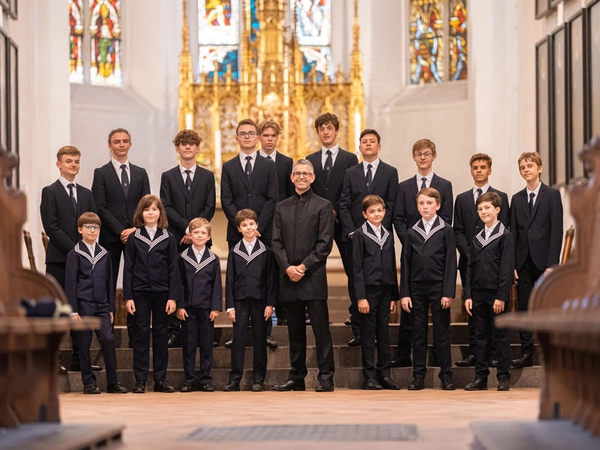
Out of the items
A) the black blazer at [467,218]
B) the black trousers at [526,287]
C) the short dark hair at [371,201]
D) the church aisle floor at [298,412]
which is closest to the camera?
the church aisle floor at [298,412]

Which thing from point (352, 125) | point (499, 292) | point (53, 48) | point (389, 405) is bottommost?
point (389, 405)

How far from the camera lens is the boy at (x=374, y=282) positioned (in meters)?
9.02

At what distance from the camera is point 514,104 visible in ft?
48.1

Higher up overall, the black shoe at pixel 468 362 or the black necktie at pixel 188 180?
the black necktie at pixel 188 180

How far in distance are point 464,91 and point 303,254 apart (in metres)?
7.46

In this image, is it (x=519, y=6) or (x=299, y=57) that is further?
(x=299, y=57)

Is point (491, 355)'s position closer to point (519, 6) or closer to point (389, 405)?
point (389, 405)

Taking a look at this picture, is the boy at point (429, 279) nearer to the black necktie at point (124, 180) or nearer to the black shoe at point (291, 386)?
the black shoe at point (291, 386)

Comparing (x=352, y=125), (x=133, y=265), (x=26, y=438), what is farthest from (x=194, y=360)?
(x=352, y=125)

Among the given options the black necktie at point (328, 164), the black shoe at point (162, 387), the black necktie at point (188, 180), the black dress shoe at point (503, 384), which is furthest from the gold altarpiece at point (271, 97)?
the black dress shoe at point (503, 384)

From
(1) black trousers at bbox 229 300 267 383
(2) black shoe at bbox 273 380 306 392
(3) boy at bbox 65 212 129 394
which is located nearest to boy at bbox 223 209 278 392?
(1) black trousers at bbox 229 300 267 383

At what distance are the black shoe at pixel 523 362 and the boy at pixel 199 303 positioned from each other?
2.33 metres

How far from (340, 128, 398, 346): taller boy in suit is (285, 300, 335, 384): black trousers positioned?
641 millimetres

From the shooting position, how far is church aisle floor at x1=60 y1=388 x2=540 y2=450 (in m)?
5.23
